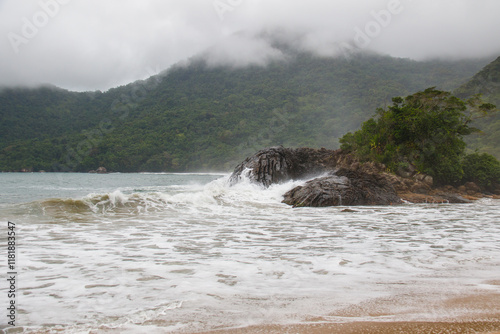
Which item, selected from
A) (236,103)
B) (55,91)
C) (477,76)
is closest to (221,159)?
(236,103)

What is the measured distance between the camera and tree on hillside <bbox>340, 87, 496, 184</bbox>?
1995 cm

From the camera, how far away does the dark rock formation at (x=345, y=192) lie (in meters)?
13.2

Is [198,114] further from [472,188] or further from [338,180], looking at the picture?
[338,180]

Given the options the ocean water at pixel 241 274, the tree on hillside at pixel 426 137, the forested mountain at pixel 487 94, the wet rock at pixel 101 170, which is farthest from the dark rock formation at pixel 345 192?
the wet rock at pixel 101 170

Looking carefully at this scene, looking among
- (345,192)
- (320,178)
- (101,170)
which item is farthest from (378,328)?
(101,170)

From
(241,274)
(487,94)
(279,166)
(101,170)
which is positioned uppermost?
(487,94)

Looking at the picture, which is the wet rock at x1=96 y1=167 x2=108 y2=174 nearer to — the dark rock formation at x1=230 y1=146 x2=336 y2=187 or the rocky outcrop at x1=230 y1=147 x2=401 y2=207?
the dark rock formation at x1=230 y1=146 x2=336 y2=187

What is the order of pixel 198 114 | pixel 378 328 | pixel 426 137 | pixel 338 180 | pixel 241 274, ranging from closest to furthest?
pixel 378 328 < pixel 241 274 < pixel 338 180 < pixel 426 137 < pixel 198 114

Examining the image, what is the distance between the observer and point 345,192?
45.0ft

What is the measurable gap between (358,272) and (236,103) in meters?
96.0

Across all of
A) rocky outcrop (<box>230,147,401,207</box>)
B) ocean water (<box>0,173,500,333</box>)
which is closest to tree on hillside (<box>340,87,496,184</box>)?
rocky outcrop (<box>230,147,401,207</box>)

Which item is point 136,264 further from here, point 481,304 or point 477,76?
point 477,76

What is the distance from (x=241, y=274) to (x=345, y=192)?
10844mm

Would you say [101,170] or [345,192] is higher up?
[101,170]
